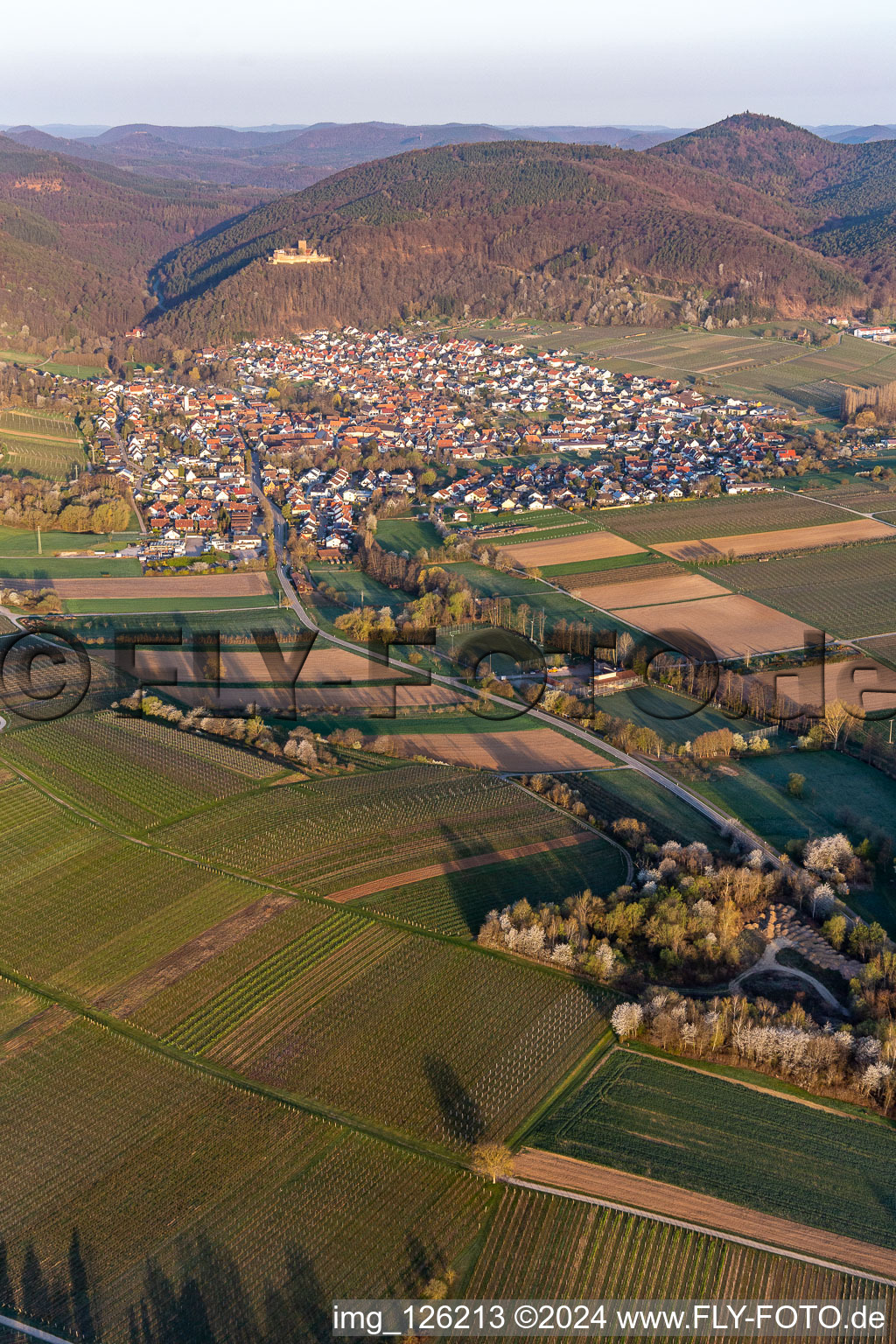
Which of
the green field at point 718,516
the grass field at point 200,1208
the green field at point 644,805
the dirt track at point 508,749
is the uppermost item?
the green field at point 718,516

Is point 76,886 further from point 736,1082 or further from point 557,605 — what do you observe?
point 557,605

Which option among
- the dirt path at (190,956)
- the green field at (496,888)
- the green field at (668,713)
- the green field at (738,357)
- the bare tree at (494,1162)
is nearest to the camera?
the bare tree at (494,1162)

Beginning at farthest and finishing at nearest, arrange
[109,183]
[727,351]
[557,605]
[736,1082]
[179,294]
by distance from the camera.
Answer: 1. [109,183]
2. [179,294]
3. [727,351]
4. [557,605]
5. [736,1082]

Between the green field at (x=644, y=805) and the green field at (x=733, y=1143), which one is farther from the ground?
the green field at (x=644, y=805)

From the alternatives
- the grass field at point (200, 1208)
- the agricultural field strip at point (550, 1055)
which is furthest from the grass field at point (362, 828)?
the grass field at point (200, 1208)

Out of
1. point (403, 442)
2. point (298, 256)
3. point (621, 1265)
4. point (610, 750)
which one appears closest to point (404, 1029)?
point (621, 1265)

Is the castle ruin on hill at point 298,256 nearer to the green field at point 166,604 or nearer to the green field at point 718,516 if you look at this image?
the green field at point 718,516

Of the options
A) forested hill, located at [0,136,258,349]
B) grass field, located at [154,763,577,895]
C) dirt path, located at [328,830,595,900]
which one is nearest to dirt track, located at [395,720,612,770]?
grass field, located at [154,763,577,895]

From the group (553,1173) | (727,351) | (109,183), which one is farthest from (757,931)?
(109,183)
